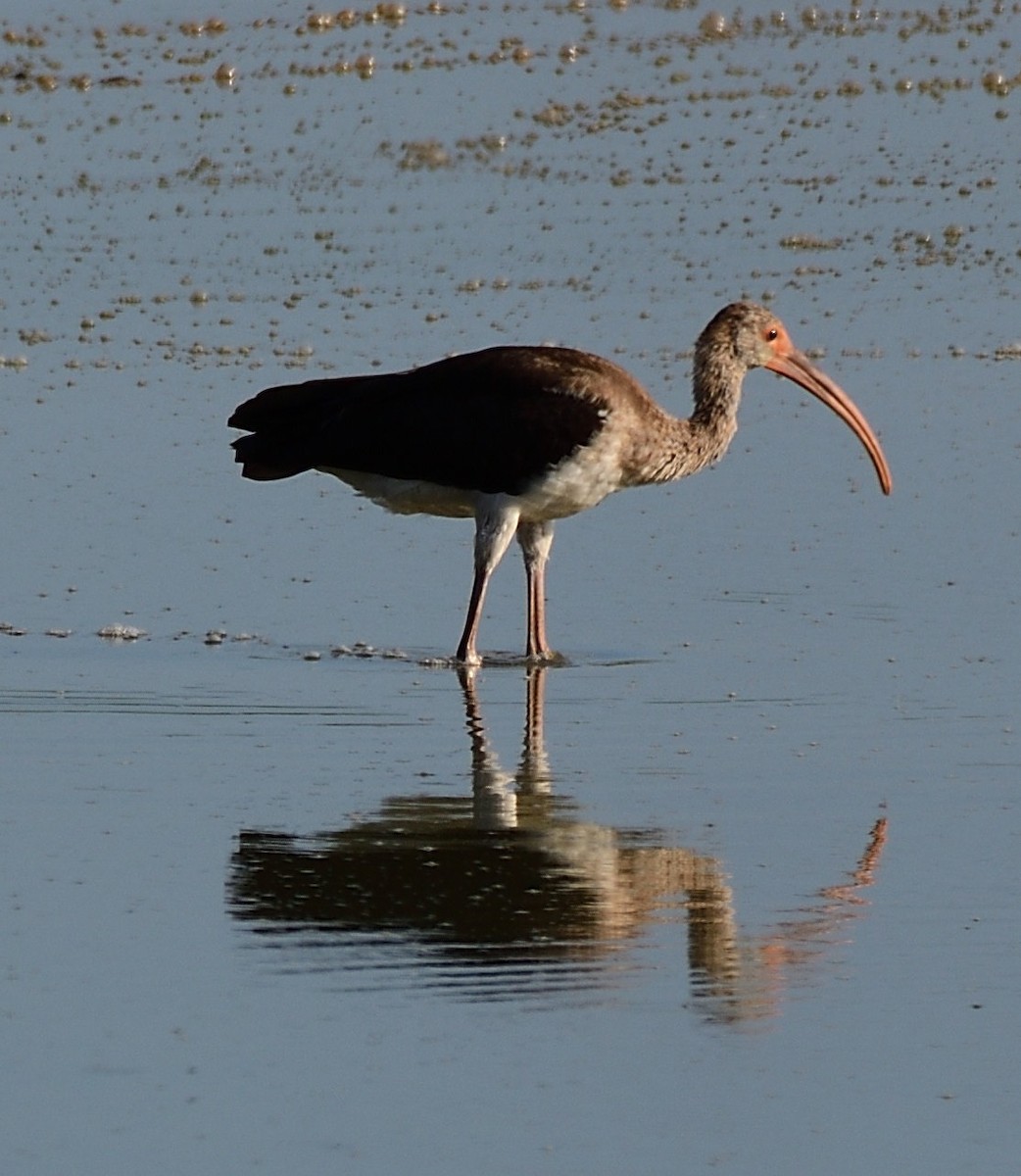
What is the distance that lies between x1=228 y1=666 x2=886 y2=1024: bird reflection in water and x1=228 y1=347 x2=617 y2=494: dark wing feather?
3.31 meters

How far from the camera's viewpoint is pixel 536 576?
44.8ft

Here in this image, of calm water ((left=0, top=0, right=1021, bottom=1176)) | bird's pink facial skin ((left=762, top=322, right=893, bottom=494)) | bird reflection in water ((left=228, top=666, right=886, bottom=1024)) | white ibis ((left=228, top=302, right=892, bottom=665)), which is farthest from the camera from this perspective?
bird's pink facial skin ((left=762, top=322, right=893, bottom=494))

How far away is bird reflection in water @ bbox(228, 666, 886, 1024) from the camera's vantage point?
804 centimetres

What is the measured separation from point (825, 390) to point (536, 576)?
225cm

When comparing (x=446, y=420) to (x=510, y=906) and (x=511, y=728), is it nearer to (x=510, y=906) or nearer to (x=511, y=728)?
(x=511, y=728)

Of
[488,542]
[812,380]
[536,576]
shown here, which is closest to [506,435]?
[488,542]

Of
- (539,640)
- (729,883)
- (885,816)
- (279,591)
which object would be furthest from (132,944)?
(279,591)

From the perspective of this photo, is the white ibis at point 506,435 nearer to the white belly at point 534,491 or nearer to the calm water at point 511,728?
the white belly at point 534,491

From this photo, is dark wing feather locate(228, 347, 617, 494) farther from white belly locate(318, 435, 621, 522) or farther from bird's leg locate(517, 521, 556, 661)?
bird's leg locate(517, 521, 556, 661)

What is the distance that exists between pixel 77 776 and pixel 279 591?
13.1 feet

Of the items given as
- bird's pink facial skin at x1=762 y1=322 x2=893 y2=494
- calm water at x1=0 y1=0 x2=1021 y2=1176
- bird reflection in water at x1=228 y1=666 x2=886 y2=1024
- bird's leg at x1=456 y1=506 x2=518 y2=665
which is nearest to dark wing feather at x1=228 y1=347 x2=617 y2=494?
bird's leg at x1=456 y1=506 x2=518 y2=665

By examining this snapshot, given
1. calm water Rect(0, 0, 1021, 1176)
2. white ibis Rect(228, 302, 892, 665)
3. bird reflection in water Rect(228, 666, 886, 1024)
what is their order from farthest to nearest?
white ibis Rect(228, 302, 892, 665) → bird reflection in water Rect(228, 666, 886, 1024) → calm water Rect(0, 0, 1021, 1176)

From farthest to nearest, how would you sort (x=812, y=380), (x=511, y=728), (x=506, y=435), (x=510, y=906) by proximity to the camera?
(x=812, y=380) → (x=506, y=435) → (x=511, y=728) → (x=510, y=906)

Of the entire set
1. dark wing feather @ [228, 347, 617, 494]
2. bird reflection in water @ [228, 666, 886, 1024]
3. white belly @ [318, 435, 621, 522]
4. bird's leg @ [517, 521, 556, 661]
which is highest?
dark wing feather @ [228, 347, 617, 494]
